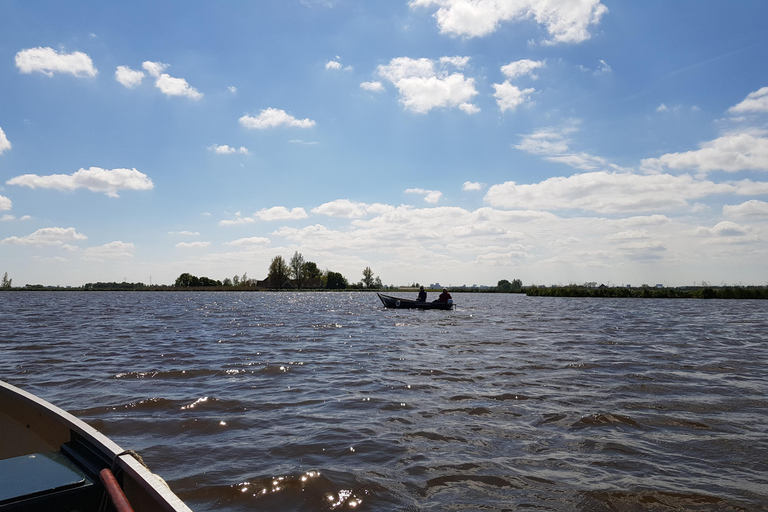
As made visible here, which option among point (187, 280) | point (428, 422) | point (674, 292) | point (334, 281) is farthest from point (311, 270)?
point (428, 422)

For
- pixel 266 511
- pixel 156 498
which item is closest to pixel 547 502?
pixel 266 511

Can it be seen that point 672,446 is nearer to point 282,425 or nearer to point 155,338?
point 282,425

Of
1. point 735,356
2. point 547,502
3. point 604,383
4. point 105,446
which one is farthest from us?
point 735,356

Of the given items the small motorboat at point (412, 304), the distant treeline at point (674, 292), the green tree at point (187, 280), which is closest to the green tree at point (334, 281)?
the green tree at point (187, 280)

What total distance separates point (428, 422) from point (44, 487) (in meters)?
5.44

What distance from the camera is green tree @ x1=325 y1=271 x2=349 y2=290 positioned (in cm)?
17225

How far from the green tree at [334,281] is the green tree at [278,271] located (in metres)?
19.8

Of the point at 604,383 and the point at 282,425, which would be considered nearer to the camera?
the point at 282,425

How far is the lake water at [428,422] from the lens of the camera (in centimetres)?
511

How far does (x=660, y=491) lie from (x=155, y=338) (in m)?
19.5

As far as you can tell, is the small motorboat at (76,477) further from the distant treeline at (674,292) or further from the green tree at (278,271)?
the green tree at (278,271)

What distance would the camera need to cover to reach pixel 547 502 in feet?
15.9

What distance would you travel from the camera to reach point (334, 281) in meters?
173

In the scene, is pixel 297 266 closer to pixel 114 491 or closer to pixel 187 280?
pixel 187 280
